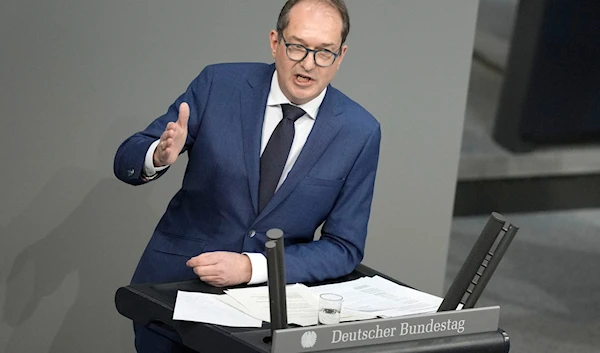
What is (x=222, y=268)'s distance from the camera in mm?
2605

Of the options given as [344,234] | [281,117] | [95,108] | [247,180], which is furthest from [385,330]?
[95,108]

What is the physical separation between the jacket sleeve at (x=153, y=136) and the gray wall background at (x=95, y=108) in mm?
901

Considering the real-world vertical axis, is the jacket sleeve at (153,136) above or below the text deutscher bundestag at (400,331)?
above

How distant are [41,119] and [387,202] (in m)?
1.44

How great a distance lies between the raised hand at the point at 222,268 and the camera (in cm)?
260

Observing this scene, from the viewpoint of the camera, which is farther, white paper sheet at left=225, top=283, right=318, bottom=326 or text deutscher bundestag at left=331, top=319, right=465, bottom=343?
white paper sheet at left=225, top=283, right=318, bottom=326

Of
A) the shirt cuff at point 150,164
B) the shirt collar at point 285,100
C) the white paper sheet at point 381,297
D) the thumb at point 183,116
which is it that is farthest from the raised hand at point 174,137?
the white paper sheet at point 381,297

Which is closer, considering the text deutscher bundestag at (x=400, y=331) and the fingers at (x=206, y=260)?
the text deutscher bundestag at (x=400, y=331)

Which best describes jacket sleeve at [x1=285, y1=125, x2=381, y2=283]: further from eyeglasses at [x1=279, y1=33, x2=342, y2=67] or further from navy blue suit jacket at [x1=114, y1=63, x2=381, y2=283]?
eyeglasses at [x1=279, y1=33, x2=342, y2=67]

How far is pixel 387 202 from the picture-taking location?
14.6 ft

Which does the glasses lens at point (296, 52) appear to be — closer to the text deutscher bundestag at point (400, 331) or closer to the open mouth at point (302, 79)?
the open mouth at point (302, 79)

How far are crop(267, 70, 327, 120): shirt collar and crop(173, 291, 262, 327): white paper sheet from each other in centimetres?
65

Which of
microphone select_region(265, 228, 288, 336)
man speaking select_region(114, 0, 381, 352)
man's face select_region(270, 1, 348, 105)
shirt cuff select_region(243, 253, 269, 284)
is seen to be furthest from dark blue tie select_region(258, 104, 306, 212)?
microphone select_region(265, 228, 288, 336)

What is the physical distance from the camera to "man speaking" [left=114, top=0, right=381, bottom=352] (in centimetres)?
283
